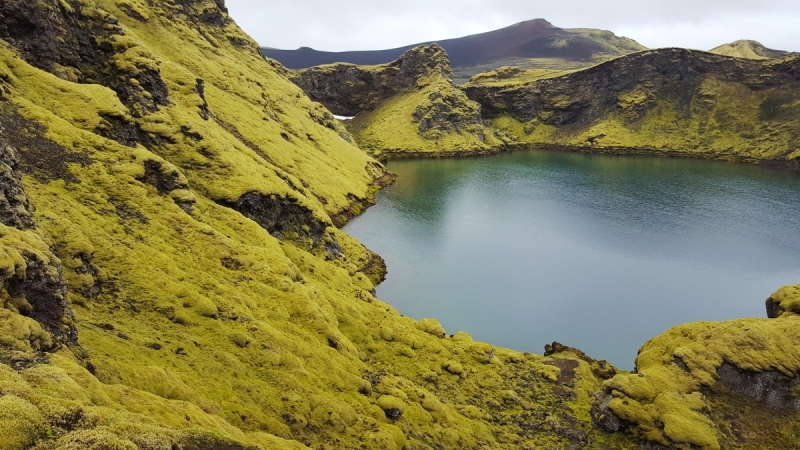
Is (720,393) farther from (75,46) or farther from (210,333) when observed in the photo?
(75,46)

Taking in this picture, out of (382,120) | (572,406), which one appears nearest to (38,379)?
(572,406)

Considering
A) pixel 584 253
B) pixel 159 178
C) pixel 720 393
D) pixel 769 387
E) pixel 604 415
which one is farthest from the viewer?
pixel 584 253

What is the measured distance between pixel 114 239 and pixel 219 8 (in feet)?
371

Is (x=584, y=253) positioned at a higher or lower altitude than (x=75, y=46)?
lower

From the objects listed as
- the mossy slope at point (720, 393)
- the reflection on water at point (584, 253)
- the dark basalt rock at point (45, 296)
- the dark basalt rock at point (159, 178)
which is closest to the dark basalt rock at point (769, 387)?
the mossy slope at point (720, 393)

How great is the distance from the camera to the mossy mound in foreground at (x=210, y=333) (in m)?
18.0

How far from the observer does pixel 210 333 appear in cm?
2838

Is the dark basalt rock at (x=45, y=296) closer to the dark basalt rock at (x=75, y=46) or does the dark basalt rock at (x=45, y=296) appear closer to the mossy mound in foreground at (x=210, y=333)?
the mossy mound in foreground at (x=210, y=333)

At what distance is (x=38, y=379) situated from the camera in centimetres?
1435

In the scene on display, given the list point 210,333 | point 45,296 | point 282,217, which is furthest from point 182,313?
point 282,217

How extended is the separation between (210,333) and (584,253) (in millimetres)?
60862

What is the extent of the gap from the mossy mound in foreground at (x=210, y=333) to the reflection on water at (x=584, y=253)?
9.15m

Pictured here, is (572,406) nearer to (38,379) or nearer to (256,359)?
(256,359)

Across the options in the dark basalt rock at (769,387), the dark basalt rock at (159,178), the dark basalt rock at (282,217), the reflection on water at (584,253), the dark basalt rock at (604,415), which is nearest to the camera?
the dark basalt rock at (769,387)
